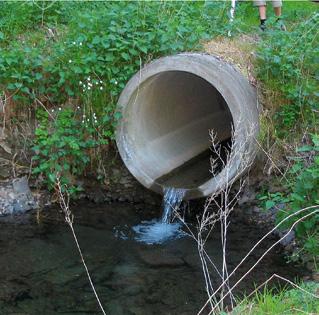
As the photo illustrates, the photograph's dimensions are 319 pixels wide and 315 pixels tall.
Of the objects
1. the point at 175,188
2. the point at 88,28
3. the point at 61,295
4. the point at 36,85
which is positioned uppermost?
the point at 88,28

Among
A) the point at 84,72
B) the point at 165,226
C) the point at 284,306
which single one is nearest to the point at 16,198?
the point at 84,72

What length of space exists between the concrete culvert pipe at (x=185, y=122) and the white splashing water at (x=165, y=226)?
13 centimetres

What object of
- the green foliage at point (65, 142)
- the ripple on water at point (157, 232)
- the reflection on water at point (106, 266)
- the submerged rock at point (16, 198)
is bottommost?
the reflection on water at point (106, 266)

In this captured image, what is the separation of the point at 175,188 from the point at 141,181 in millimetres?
382

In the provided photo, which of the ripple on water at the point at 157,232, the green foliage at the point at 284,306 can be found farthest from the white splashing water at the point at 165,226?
the green foliage at the point at 284,306

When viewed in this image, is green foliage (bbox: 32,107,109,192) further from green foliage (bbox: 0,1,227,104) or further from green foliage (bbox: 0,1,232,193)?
green foliage (bbox: 0,1,227,104)

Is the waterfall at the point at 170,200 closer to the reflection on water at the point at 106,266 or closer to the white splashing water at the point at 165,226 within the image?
the white splashing water at the point at 165,226

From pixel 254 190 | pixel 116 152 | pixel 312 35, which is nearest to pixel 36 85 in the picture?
pixel 116 152

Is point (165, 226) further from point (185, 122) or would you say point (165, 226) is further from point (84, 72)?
point (185, 122)

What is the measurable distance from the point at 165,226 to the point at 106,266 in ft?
3.87

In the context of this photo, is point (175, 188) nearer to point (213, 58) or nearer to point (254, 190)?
point (254, 190)

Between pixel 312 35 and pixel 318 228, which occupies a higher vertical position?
pixel 312 35

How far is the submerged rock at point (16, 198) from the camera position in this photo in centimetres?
729

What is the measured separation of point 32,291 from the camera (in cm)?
556
